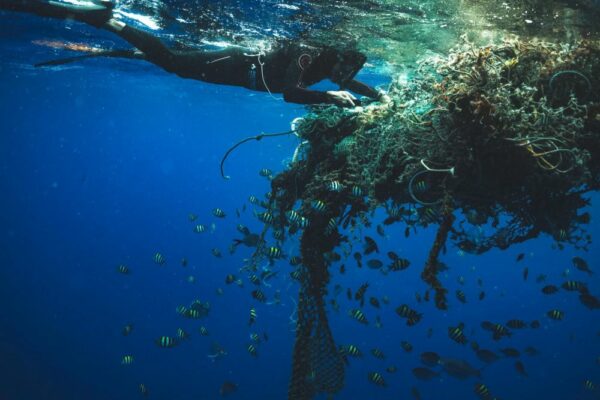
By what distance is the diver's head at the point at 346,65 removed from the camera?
648 cm

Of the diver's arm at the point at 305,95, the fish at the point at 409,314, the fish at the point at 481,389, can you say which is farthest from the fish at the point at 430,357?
the diver's arm at the point at 305,95

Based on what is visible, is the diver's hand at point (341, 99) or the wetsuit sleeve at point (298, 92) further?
the wetsuit sleeve at point (298, 92)

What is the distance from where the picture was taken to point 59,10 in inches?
212

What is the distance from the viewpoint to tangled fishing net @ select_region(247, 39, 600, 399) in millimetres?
3443

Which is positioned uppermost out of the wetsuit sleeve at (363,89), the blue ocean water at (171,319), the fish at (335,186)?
the wetsuit sleeve at (363,89)

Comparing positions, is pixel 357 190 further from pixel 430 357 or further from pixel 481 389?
pixel 481 389

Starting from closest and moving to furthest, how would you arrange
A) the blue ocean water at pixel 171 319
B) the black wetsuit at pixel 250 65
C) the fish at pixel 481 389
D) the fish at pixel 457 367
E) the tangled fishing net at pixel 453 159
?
the tangled fishing net at pixel 453 159
the black wetsuit at pixel 250 65
the fish at pixel 481 389
the fish at pixel 457 367
the blue ocean water at pixel 171 319

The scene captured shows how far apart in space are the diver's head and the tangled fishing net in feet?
4.81

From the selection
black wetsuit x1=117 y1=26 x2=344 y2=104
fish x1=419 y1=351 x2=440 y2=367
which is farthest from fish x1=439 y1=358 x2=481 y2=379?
black wetsuit x1=117 y1=26 x2=344 y2=104

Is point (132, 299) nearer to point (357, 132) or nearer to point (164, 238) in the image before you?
point (164, 238)

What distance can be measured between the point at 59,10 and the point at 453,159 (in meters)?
6.22

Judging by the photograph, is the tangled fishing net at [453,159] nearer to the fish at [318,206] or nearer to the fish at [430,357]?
the fish at [318,206]

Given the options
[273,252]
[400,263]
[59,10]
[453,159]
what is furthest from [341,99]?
[59,10]

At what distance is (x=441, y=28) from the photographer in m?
8.80
